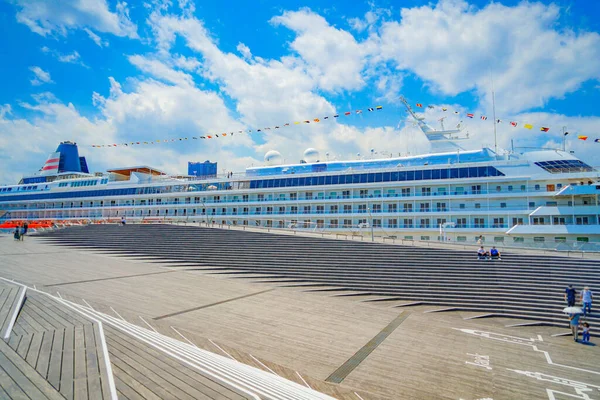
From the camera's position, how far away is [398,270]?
765 inches

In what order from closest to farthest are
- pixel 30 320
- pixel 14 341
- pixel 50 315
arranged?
1. pixel 14 341
2. pixel 30 320
3. pixel 50 315

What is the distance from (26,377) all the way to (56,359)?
798mm

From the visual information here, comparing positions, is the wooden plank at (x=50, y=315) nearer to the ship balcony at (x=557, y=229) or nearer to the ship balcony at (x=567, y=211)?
the ship balcony at (x=557, y=229)

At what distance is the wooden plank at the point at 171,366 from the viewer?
17.2 ft

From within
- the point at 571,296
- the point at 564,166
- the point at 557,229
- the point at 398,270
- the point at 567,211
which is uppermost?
the point at 564,166

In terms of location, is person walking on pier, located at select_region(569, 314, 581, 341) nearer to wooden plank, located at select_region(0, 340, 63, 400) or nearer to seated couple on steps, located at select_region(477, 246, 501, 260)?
seated couple on steps, located at select_region(477, 246, 501, 260)

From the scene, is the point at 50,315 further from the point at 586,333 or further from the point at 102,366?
the point at 586,333

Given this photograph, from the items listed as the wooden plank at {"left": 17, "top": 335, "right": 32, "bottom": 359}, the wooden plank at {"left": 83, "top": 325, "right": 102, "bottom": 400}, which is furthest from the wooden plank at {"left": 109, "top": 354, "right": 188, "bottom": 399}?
the wooden plank at {"left": 17, "top": 335, "right": 32, "bottom": 359}

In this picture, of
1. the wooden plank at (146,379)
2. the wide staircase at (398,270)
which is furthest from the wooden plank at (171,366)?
the wide staircase at (398,270)

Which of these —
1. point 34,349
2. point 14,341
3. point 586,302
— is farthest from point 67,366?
point 586,302

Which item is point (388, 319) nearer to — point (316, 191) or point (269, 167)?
point (316, 191)

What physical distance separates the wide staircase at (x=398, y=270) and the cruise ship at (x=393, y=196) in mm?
4105

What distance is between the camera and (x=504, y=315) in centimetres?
1495

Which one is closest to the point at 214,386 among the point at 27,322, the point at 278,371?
the point at 278,371
